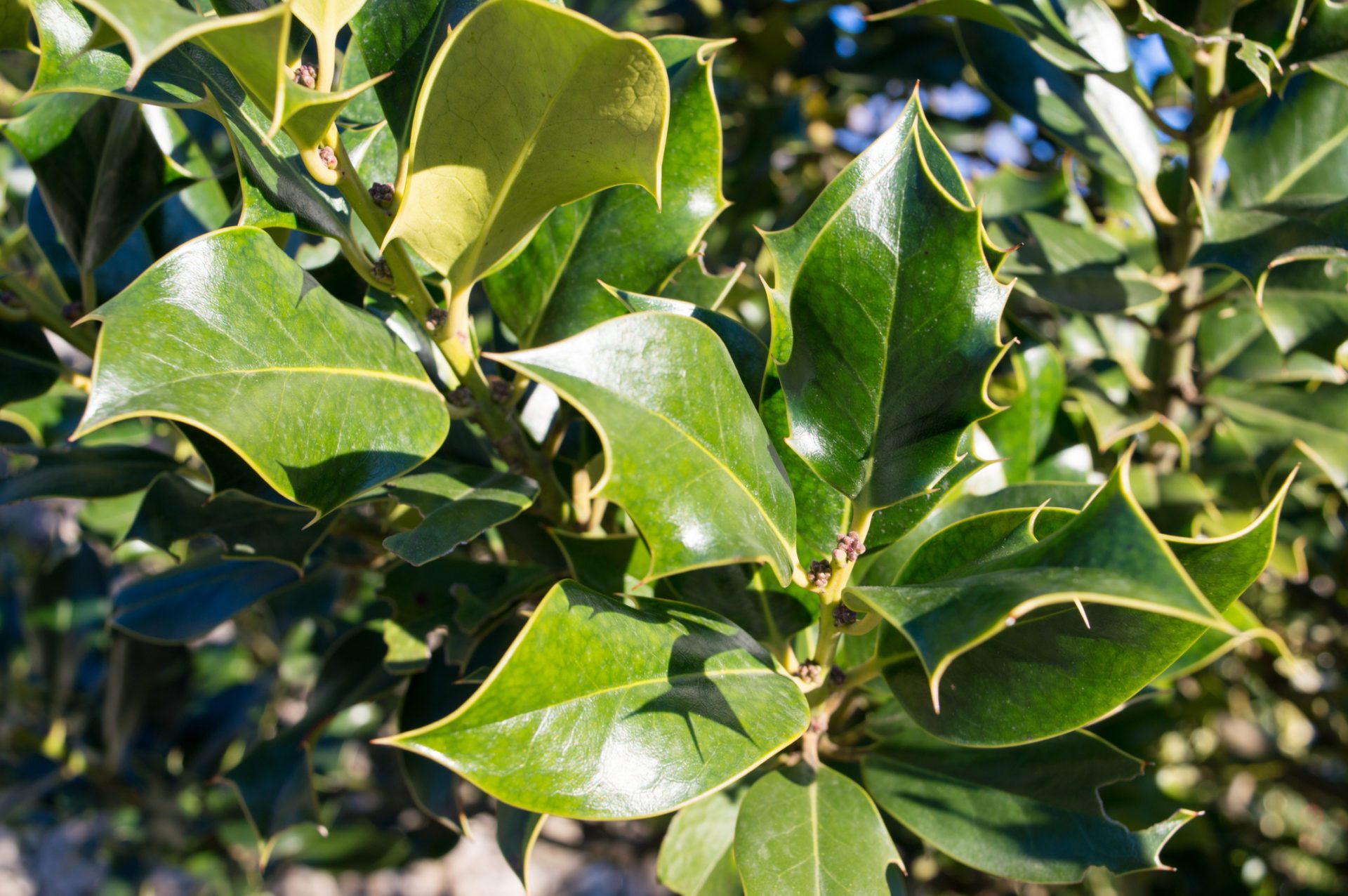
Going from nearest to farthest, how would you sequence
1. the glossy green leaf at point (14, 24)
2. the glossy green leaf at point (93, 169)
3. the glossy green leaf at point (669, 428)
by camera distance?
the glossy green leaf at point (669, 428), the glossy green leaf at point (14, 24), the glossy green leaf at point (93, 169)

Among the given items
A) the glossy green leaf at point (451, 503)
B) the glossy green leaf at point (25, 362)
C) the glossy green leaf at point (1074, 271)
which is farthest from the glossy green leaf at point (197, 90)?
the glossy green leaf at point (1074, 271)

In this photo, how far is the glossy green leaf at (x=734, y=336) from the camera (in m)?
0.77

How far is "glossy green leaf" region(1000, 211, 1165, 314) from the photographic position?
121 cm

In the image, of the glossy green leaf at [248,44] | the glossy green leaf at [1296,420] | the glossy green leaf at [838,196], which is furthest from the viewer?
the glossy green leaf at [1296,420]

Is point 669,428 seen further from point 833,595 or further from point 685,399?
point 833,595

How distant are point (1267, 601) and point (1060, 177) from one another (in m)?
1.50

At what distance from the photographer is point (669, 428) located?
63 centimetres

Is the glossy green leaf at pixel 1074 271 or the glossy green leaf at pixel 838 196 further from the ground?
the glossy green leaf at pixel 838 196

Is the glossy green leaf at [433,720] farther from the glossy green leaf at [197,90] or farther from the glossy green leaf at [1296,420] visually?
the glossy green leaf at [1296,420]

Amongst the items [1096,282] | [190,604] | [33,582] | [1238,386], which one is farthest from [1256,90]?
[33,582]

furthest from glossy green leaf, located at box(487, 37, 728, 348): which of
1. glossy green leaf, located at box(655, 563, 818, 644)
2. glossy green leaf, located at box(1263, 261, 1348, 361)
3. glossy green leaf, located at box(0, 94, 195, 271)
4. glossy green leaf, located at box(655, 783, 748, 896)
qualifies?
glossy green leaf, located at box(1263, 261, 1348, 361)

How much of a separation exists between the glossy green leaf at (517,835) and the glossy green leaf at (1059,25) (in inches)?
34.3

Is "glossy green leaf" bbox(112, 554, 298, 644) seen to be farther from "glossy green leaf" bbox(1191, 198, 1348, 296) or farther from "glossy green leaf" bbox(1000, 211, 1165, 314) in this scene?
"glossy green leaf" bbox(1191, 198, 1348, 296)

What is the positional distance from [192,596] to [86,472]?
0.29 meters
